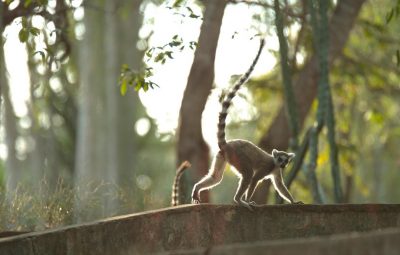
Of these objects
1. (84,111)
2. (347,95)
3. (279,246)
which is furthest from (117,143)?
(279,246)

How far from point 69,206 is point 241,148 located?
7.56ft

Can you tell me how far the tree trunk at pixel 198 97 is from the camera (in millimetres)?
18188

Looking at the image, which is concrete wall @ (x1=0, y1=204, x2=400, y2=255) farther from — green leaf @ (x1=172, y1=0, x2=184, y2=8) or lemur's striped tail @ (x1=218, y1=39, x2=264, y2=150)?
green leaf @ (x1=172, y1=0, x2=184, y2=8)

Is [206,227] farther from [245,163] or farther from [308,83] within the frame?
[308,83]

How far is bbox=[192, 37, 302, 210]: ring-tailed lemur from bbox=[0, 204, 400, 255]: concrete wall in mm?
1149

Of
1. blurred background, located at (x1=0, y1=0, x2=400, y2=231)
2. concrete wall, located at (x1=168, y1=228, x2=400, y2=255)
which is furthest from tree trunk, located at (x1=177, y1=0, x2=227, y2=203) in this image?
concrete wall, located at (x1=168, y1=228, x2=400, y2=255)

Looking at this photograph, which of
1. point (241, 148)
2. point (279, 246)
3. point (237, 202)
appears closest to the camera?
point (279, 246)

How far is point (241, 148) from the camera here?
11.1 metres

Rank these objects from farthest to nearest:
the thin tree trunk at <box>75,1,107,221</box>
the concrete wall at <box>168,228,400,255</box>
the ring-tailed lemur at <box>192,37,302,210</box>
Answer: the thin tree trunk at <box>75,1,107,221</box>
the ring-tailed lemur at <box>192,37,302,210</box>
the concrete wall at <box>168,228,400,255</box>

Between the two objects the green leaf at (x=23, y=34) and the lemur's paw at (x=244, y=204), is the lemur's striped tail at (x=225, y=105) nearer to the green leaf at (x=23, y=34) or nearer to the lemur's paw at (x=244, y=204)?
the lemur's paw at (x=244, y=204)

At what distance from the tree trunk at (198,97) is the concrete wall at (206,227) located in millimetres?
8362

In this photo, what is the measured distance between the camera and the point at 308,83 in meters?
18.3

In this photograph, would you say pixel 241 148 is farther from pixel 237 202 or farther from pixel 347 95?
pixel 347 95

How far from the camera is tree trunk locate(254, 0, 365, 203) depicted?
18.3 m
